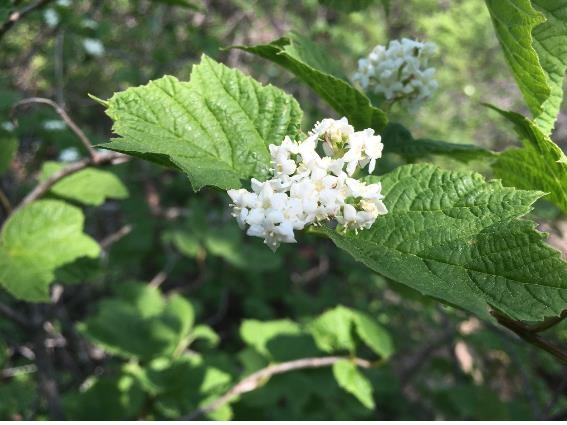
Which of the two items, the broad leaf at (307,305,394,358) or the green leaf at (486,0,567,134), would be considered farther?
the broad leaf at (307,305,394,358)

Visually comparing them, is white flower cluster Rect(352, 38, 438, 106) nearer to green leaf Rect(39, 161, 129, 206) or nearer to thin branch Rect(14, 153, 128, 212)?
thin branch Rect(14, 153, 128, 212)

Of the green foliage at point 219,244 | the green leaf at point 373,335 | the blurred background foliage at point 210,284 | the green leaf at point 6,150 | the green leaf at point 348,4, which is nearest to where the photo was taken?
the green leaf at point 348,4

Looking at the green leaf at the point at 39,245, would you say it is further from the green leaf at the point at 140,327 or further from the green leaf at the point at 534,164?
the green leaf at the point at 534,164

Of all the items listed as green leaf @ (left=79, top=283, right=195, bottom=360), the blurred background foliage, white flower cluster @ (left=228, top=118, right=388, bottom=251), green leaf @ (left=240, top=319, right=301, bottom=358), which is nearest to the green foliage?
the blurred background foliage

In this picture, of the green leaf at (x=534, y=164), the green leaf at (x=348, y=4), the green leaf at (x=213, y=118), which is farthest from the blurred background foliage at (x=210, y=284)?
the green leaf at (x=534, y=164)

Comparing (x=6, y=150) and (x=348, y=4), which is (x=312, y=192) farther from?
(x=6, y=150)

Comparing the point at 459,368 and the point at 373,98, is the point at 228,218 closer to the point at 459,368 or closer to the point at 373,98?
the point at 459,368
